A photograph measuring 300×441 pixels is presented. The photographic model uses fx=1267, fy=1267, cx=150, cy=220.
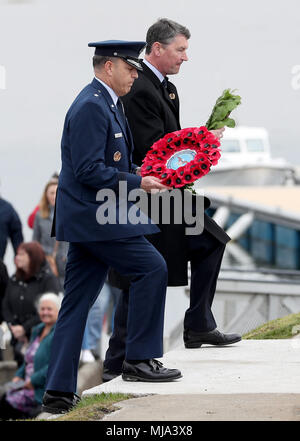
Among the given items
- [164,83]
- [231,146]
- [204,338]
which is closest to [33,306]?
[204,338]

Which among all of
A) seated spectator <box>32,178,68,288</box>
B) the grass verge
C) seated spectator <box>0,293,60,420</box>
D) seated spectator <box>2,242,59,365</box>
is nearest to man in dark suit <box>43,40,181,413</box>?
the grass verge

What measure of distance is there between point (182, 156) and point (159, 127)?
1.86ft

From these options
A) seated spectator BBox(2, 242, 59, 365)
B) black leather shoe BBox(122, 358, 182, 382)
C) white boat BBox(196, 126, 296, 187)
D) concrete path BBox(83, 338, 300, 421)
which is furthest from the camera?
white boat BBox(196, 126, 296, 187)

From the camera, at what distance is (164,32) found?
6.68 metres

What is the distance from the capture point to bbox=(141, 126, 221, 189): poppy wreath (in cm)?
597

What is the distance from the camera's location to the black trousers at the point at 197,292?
6.84m

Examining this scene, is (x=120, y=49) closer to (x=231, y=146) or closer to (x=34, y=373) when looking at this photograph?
(x=34, y=373)

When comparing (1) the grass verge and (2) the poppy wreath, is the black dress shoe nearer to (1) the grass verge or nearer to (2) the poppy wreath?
(1) the grass verge

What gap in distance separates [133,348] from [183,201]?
36.7 inches

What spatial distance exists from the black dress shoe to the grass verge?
0.70m

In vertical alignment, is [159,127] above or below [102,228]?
above

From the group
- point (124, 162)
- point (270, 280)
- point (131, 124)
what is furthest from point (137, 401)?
point (270, 280)
